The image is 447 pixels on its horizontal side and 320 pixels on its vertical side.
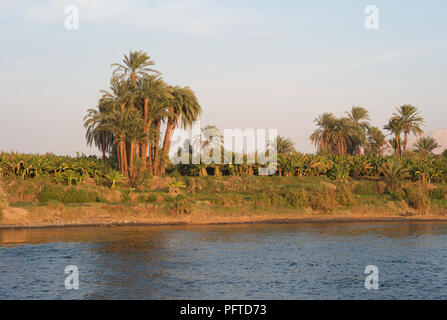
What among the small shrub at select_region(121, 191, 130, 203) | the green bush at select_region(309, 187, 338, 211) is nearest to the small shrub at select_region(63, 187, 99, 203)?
the small shrub at select_region(121, 191, 130, 203)

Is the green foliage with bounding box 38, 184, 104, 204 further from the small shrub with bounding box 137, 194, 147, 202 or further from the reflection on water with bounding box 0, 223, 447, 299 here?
the reflection on water with bounding box 0, 223, 447, 299

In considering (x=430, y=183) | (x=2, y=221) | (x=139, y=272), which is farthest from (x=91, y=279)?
(x=430, y=183)

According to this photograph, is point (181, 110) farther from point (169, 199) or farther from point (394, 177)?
point (394, 177)

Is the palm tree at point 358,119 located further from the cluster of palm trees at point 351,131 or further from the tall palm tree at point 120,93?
the tall palm tree at point 120,93

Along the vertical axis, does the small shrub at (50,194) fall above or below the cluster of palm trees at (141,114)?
below

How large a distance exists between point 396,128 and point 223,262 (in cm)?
6434

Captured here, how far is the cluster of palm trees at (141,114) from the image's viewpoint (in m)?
54.3

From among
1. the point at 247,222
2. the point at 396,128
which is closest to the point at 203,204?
the point at 247,222

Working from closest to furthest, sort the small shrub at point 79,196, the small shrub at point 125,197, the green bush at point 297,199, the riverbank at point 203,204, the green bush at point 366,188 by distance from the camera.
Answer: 1. the riverbank at point 203,204
2. the small shrub at point 79,196
3. the small shrub at point 125,197
4. the green bush at point 297,199
5. the green bush at point 366,188

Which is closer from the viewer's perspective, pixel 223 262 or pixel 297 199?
pixel 223 262

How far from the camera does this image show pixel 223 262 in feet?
87.4

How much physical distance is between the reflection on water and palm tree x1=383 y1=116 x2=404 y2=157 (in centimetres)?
4510

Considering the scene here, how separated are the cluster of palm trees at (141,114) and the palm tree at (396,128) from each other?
38.8 meters

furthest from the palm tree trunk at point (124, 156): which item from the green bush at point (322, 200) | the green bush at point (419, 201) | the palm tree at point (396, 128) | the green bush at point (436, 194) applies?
the palm tree at point (396, 128)
